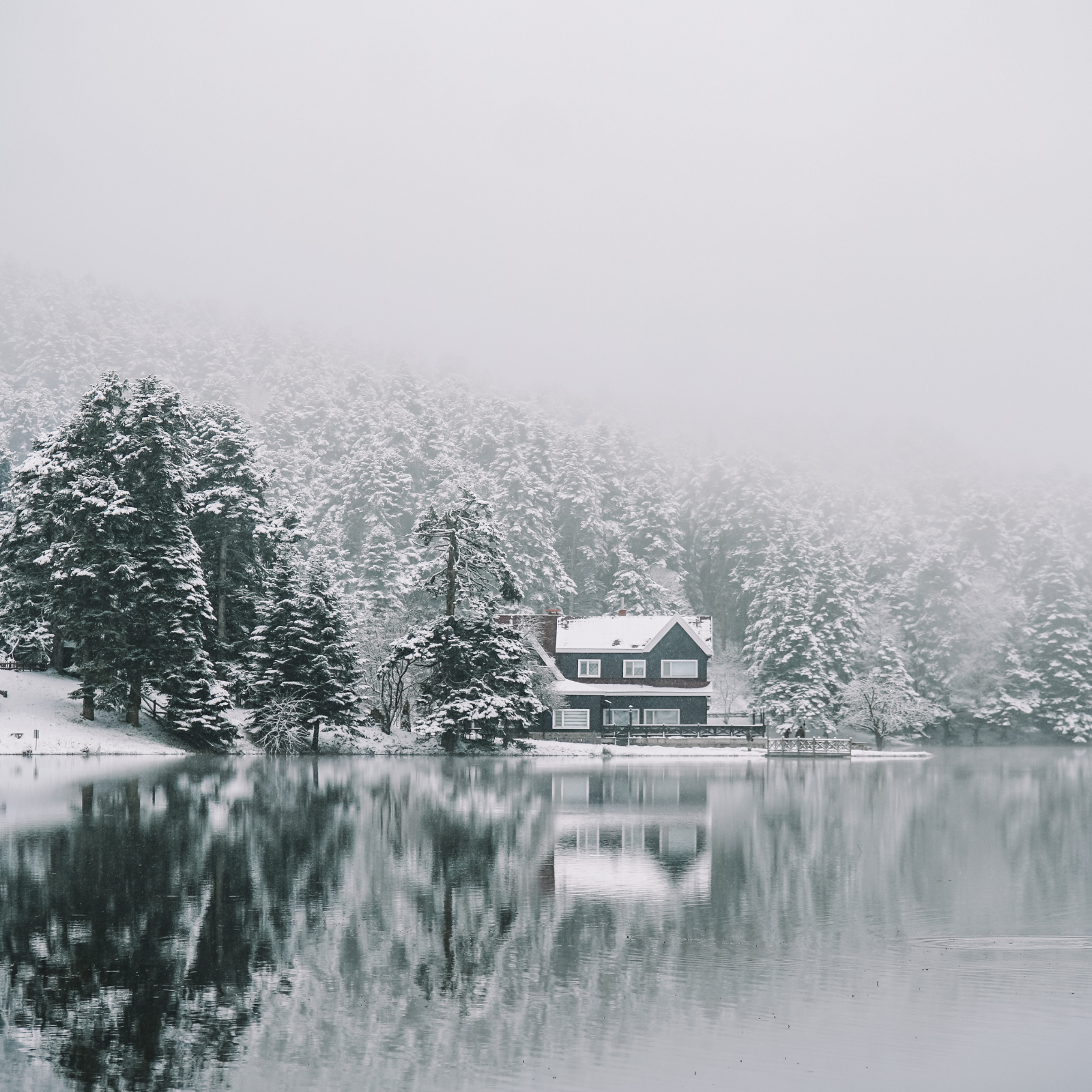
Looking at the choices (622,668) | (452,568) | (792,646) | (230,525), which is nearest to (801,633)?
(792,646)

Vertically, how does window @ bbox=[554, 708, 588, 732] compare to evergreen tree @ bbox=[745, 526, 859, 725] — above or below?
below

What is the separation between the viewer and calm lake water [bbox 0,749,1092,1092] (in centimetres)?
1205

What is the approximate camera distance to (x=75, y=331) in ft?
596

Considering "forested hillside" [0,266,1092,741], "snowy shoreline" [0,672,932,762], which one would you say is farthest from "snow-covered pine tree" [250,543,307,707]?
"forested hillside" [0,266,1092,741]

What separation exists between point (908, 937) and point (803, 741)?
5679 centimetres

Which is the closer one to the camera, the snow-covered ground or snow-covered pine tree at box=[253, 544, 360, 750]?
the snow-covered ground

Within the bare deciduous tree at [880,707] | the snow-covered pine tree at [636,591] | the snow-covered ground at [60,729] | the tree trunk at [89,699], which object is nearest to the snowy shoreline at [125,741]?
the snow-covered ground at [60,729]

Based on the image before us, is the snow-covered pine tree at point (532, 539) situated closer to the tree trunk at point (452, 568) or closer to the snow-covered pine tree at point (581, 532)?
the snow-covered pine tree at point (581, 532)

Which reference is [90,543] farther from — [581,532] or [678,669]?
[581,532]

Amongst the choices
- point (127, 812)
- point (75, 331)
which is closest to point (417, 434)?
point (75, 331)

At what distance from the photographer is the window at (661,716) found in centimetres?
8181

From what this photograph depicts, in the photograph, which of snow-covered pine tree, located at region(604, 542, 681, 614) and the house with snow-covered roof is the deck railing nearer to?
the house with snow-covered roof

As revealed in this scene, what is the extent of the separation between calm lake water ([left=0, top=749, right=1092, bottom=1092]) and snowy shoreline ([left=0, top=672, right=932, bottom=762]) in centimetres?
2404

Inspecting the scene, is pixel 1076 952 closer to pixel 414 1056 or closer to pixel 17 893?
pixel 414 1056
